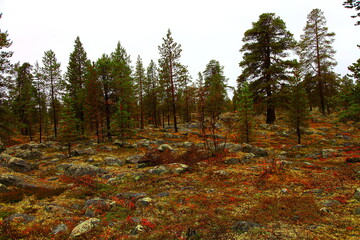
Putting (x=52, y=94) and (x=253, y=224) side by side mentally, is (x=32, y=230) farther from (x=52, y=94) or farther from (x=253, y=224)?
(x=52, y=94)

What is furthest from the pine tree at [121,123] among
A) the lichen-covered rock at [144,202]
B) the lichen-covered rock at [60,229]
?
the lichen-covered rock at [60,229]

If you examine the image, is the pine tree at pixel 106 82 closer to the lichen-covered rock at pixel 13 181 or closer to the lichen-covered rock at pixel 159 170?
the lichen-covered rock at pixel 13 181

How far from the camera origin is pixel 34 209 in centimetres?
661

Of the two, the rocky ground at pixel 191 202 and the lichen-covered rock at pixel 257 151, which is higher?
the lichen-covered rock at pixel 257 151

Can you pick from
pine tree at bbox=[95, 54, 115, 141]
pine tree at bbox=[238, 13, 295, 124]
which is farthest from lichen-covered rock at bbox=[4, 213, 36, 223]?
pine tree at bbox=[238, 13, 295, 124]

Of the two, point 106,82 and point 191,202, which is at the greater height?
point 106,82

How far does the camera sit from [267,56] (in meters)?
25.6

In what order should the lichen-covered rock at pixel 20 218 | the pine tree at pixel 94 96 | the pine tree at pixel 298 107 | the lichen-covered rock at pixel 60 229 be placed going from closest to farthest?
the lichen-covered rock at pixel 60 229 → the lichen-covered rock at pixel 20 218 → the pine tree at pixel 298 107 → the pine tree at pixel 94 96

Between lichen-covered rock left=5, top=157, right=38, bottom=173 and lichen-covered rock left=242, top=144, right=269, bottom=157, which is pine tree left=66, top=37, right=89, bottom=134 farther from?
lichen-covered rock left=242, top=144, right=269, bottom=157

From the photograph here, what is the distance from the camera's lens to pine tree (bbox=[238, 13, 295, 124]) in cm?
2417

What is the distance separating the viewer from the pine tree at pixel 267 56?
952 inches

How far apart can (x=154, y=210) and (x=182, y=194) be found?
1806mm

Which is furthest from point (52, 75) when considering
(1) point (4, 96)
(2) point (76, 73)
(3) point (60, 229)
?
(3) point (60, 229)

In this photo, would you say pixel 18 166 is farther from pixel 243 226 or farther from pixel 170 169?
pixel 243 226
